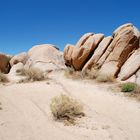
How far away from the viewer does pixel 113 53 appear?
54.3 ft

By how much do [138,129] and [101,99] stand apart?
3699 mm

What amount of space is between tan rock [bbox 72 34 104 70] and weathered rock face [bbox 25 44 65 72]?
2633mm

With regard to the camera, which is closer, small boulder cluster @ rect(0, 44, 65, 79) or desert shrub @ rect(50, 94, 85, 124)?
desert shrub @ rect(50, 94, 85, 124)

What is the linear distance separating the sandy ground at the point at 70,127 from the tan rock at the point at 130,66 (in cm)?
294

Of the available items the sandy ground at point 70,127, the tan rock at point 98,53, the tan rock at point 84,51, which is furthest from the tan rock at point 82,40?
the sandy ground at point 70,127

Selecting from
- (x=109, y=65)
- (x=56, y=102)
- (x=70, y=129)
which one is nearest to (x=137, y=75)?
(x=109, y=65)

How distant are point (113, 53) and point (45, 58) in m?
8.59

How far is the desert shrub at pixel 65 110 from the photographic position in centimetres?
766

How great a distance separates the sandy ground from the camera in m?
6.29

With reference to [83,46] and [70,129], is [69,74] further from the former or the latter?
[70,129]

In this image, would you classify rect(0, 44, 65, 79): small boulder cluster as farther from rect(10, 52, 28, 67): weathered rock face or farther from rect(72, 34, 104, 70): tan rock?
rect(72, 34, 104, 70): tan rock

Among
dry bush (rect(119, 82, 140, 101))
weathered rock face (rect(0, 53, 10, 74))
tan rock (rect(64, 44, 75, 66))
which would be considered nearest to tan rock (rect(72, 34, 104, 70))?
tan rock (rect(64, 44, 75, 66))

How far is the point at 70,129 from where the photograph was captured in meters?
6.72

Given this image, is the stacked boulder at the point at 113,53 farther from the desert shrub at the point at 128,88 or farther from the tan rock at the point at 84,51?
the desert shrub at the point at 128,88
